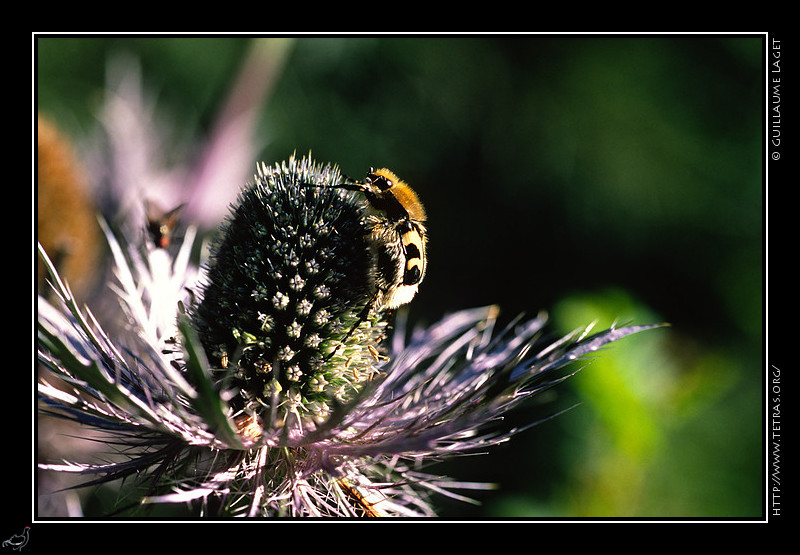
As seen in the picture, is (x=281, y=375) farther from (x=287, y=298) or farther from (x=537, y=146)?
(x=537, y=146)

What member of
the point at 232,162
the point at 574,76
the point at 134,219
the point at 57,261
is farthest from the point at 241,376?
the point at 574,76

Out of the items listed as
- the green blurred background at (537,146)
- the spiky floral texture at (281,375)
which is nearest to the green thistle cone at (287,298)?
the spiky floral texture at (281,375)

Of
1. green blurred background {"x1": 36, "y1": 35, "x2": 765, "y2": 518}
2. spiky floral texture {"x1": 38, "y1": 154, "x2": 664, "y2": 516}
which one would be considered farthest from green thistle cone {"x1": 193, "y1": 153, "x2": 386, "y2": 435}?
green blurred background {"x1": 36, "y1": 35, "x2": 765, "y2": 518}

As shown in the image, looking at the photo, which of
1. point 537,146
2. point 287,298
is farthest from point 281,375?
point 537,146

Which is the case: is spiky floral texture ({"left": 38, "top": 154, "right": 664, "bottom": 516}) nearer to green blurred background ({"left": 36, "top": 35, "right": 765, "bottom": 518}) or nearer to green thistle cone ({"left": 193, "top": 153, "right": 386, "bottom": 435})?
green thistle cone ({"left": 193, "top": 153, "right": 386, "bottom": 435})

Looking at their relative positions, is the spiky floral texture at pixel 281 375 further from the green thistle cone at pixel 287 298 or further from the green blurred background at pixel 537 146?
the green blurred background at pixel 537 146

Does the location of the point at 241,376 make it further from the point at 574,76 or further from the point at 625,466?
the point at 574,76

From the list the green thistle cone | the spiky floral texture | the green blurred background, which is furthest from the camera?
the green blurred background
